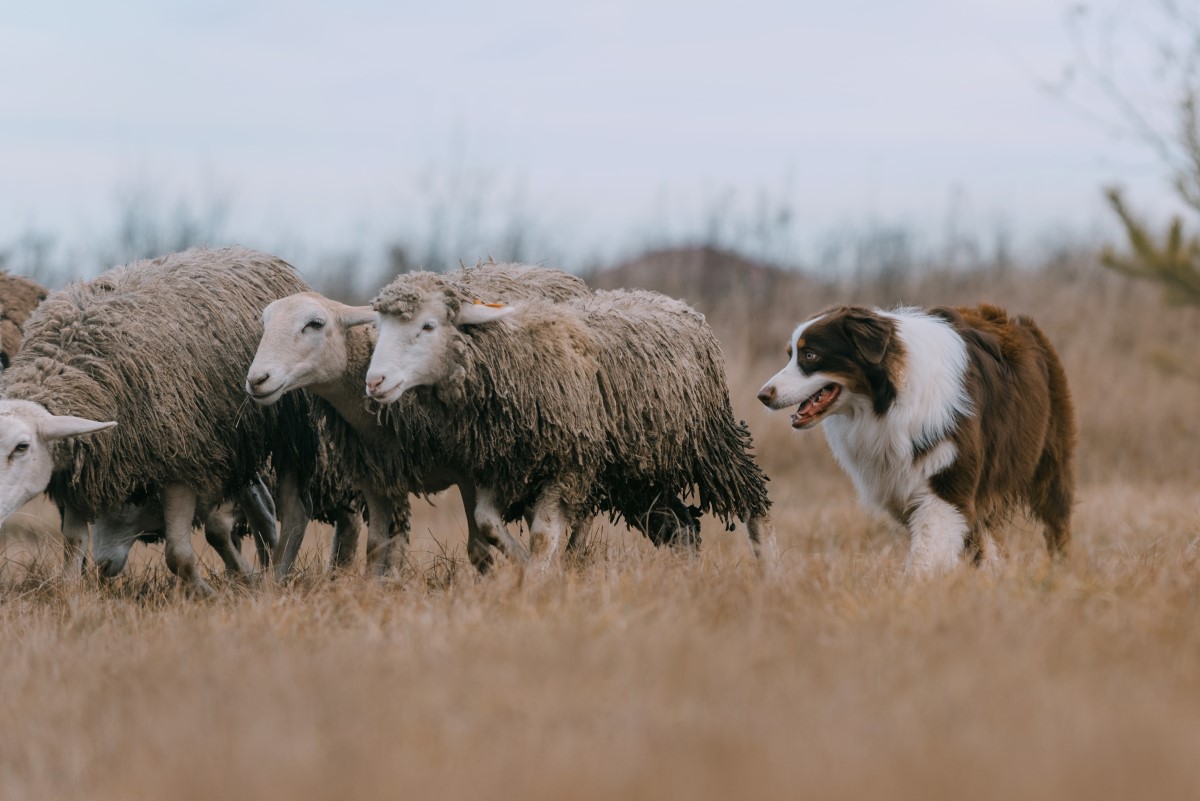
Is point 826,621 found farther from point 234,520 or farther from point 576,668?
point 234,520

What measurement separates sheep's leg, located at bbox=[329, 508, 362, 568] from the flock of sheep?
0.13 feet

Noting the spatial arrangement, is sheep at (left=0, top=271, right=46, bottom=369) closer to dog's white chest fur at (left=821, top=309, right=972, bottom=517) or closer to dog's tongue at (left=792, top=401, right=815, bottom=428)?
dog's tongue at (left=792, top=401, right=815, bottom=428)

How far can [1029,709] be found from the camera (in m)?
3.97

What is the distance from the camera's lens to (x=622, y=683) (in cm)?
424

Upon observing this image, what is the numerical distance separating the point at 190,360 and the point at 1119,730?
5.05m

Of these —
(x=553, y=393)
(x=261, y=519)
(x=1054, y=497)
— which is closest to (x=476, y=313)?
(x=553, y=393)

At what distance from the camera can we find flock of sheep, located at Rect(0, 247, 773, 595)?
6535 millimetres

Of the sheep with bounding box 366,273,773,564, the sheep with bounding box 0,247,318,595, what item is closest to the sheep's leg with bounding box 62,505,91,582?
the sheep with bounding box 0,247,318,595

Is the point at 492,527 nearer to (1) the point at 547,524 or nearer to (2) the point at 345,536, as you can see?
(1) the point at 547,524

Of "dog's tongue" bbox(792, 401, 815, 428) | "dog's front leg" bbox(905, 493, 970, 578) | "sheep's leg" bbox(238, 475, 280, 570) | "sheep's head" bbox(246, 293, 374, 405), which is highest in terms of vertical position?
"sheep's head" bbox(246, 293, 374, 405)

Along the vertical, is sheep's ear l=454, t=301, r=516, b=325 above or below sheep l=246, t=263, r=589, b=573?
above

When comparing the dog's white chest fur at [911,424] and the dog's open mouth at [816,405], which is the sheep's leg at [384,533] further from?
the dog's white chest fur at [911,424]

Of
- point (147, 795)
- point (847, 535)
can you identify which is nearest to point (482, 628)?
point (147, 795)

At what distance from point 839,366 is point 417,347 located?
206 centimetres
